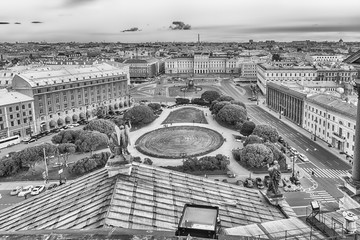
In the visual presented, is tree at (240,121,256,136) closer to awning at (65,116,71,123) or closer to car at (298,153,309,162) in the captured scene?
car at (298,153,309,162)

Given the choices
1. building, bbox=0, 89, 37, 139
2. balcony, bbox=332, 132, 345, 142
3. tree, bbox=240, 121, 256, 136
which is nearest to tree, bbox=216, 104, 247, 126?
tree, bbox=240, 121, 256, 136

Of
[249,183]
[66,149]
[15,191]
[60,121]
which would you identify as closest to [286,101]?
[249,183]

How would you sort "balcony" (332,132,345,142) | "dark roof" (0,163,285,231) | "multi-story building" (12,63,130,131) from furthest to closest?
1. "multi-story building" (12,63,130,131)
2. "balcony" (332,132,345,142)
3. "dark roof" (0,163,285,231)

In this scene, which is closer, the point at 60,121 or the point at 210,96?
the point at 60,121

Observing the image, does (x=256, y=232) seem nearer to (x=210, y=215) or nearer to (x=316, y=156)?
(x=210, y=215)

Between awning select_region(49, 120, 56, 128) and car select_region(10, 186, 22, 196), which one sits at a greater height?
awning select_region(49, 120, 56, 128)

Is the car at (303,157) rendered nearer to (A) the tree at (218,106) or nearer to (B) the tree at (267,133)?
(B) the tree at (267,133)

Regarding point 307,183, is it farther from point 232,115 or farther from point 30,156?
point 30,156
